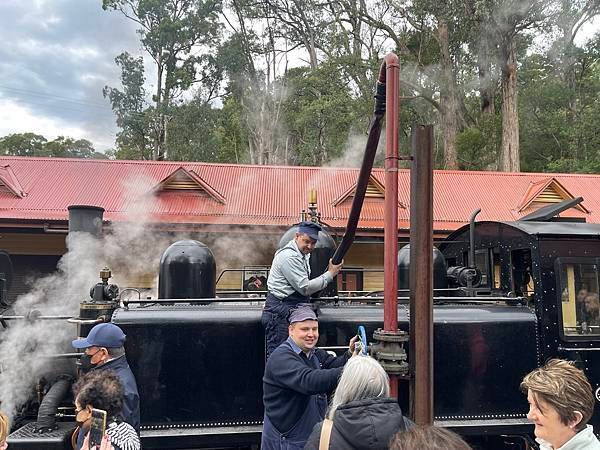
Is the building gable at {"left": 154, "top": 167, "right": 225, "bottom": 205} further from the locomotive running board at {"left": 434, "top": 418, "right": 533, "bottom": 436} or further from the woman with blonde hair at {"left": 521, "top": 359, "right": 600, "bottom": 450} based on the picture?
the woman with blonde hair at {"left": 521, "top": 359, "right": 600, "bottom": 450}

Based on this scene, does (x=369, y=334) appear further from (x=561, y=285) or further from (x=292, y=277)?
(x=561, y=285)

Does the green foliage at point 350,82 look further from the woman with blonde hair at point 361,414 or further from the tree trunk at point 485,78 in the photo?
the woman with blonde hair at point 361,414

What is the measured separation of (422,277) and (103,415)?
1718mm

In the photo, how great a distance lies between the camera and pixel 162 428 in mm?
3559

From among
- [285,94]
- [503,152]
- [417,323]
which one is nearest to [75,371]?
[417,323]

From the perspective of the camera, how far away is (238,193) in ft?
42.6

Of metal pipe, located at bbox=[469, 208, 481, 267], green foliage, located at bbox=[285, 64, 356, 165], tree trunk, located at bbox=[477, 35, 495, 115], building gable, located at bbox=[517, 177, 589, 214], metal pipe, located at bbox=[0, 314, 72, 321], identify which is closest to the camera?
metal pipe, located at bbox=[0, 314, 72, 321]

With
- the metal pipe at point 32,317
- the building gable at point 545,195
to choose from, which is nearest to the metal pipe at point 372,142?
the metal pipe at point 32,317

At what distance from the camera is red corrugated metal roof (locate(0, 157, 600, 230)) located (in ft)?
38.0

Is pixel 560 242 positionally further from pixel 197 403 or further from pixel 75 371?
pixel 75 371

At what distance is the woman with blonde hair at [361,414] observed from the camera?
1744mm

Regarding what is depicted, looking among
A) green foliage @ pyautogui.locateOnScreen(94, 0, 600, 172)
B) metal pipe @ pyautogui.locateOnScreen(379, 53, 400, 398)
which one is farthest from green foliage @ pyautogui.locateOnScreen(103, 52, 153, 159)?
metal pipe @ pyautogui.locateOnScreen(379, 53, 400, 398)

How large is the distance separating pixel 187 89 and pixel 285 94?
6412 millimetres

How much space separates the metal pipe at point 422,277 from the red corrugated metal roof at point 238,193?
27.3ft
